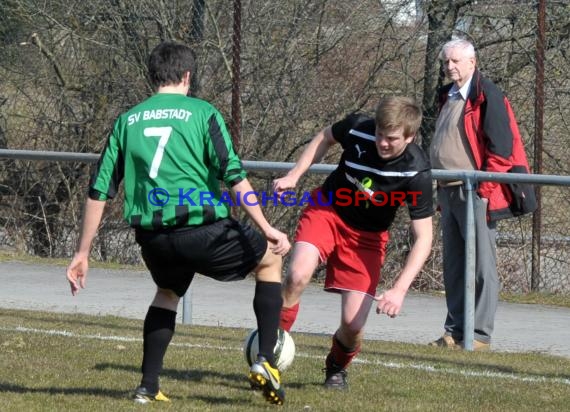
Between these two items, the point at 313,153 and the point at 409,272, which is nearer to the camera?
the point at 409,272

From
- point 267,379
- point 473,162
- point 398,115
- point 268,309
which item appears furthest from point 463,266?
point 267,379

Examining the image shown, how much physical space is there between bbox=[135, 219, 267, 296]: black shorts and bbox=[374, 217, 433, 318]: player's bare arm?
0.65m

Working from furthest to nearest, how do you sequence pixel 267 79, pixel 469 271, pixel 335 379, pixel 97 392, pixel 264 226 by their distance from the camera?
pixel 267 79 → pixel 469 271 → pixel 335 379 → pixel 97 392 → pixel 264 226

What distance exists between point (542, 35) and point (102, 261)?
17.4 feet

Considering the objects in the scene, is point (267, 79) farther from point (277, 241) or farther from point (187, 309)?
point (277, 241)

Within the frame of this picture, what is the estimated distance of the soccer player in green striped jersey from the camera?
5.50 m

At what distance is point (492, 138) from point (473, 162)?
0.91 ft

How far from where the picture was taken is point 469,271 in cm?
827

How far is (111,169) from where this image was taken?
560 cm

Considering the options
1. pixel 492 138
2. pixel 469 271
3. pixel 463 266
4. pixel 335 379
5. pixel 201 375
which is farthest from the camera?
pixel 463 266

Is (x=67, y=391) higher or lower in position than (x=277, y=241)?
lower

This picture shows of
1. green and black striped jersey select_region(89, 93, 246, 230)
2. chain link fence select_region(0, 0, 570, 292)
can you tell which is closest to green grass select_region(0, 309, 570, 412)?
green and black striped jersey select_region(89, 93, 246, 230)

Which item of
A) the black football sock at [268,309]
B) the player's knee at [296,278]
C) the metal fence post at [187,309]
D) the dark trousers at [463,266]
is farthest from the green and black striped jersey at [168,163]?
the metal fence post at [187,309]

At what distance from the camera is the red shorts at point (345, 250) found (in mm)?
6383
